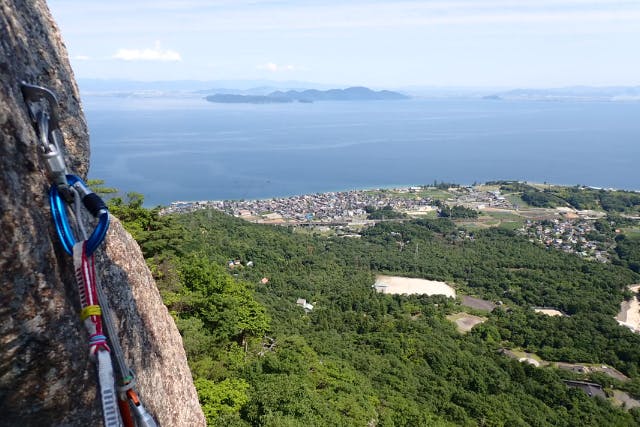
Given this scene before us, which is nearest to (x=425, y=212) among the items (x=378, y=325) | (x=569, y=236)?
(x=569, y=236)

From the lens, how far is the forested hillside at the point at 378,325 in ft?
28.8

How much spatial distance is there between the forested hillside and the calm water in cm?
2657

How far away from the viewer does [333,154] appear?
94938mm

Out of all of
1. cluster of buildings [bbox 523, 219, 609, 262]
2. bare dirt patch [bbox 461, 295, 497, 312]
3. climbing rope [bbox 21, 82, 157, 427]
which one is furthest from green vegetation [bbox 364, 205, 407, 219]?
climbing rope [bbox 21, 82, 157, 427]

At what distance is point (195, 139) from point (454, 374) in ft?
324

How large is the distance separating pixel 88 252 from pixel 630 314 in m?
37.5

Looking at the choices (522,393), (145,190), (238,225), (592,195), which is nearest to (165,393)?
(522,393)

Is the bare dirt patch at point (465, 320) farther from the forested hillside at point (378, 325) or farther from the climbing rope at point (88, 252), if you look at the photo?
the climbing rope at point (88, 252)

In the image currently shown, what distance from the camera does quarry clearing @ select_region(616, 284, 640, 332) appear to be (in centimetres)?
2870

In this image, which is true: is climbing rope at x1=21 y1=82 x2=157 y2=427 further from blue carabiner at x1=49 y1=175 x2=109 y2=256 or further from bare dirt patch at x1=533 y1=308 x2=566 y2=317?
bare dirt patch at x1=533 y1=308 x2=566 y2=317

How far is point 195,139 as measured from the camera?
10606 centimetres

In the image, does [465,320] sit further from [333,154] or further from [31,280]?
[333,154]

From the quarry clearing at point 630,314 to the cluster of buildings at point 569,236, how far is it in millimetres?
10033

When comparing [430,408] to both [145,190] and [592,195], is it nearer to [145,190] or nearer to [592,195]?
[145,190]
